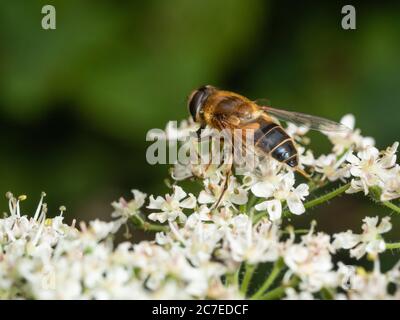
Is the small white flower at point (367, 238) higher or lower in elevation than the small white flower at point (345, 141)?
lower

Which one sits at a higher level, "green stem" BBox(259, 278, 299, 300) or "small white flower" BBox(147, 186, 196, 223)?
"small white flower" BBox(147, 186, 196, 223)

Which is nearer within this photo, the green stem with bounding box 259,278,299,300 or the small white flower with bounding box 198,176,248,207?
the green stem with bounding box 259,278,299,300

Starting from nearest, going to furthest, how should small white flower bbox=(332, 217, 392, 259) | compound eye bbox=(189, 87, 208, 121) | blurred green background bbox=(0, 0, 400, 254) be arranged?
small white flower bbox=(332, 217, 392, 259) < compound eye bbox=(189, 87, 208, 121) < blurred green background bbox=(0, 0, 400, 254)

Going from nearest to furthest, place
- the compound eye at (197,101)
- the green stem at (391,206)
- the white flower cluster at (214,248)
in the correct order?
the white flower cluster at (214,248)
the green stem at (391,206)
the compound eye at (197,101)

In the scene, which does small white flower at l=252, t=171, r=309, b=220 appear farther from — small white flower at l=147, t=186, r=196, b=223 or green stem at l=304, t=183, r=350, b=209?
small white flower at l=147, t=186, r=196, b=223

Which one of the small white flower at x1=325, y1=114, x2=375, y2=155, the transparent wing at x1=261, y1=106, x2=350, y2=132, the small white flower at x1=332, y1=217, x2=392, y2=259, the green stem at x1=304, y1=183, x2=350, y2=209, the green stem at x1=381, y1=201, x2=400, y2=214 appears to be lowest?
the small white flower at x1=332, y1=217, x2=392, y2=259

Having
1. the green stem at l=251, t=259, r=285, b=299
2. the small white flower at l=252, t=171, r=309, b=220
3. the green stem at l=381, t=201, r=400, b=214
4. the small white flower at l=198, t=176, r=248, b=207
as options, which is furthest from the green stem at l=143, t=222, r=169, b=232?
the green stem at l=381, t=201, r=400, b=214

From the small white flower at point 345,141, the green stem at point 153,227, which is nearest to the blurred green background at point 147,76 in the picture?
the small white flower at point 345,141

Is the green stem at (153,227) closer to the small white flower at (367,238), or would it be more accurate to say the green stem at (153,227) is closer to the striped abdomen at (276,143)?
the striped abdomen at (276,143)
